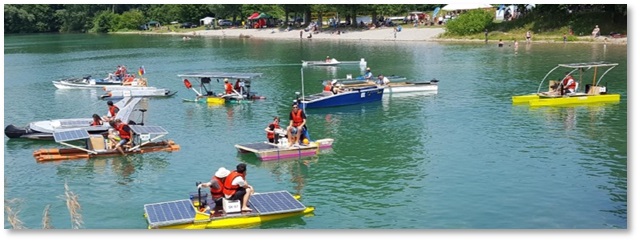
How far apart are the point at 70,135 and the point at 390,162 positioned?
43.1ft

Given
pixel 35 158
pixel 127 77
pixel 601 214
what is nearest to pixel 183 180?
pixel 35 158

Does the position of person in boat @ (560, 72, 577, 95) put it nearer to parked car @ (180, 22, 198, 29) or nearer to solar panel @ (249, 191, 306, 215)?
solar panel @ (249, 191, 306, 215)

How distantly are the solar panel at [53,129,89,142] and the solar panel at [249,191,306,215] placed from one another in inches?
403

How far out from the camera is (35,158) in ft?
98.2

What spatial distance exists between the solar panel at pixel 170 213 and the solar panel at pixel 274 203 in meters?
1.88

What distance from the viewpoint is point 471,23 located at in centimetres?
9412

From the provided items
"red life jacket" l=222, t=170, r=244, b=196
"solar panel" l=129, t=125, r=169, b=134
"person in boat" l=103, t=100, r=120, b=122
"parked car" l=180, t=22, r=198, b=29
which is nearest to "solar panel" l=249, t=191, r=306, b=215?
"red life jacket" l=222, t=170, r=244, b=196

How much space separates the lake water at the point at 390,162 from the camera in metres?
22.2

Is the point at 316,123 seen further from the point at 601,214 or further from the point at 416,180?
the point at 601,214

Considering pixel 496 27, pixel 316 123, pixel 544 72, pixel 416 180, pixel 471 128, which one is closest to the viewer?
pixel 416 180

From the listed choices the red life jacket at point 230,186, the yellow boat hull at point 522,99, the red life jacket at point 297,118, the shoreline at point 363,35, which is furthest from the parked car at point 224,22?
the red life jacket at point 230,186

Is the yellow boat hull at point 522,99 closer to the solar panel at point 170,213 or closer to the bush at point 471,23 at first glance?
the solar panel at point 170,213

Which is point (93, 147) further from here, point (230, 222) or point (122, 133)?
point (230, 222)

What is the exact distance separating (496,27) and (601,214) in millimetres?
74484
